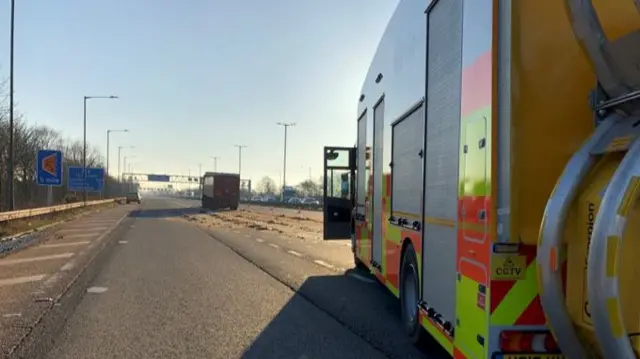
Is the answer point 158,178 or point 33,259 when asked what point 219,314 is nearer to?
point 33,259

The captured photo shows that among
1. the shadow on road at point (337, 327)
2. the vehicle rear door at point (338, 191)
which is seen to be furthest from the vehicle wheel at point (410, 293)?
the vehicle rear door at point (338, 191)

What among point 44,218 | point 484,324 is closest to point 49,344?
point 484,324

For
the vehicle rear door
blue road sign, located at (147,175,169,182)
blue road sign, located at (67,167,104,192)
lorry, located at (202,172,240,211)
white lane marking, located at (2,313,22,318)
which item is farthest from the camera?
blue road sign, located at (147,175,169,182)

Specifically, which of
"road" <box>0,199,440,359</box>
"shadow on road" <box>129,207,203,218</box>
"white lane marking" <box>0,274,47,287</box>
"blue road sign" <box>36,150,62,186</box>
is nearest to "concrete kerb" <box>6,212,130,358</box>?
"road" <box>0,199,440,359</box>

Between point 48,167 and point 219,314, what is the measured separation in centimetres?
2809

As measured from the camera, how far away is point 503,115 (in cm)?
396

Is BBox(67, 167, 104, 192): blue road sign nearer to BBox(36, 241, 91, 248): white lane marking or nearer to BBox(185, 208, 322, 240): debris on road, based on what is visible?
BBox(185, 208, 322, 240): debris on road

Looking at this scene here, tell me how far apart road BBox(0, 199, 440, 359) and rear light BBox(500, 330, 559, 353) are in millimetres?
2682

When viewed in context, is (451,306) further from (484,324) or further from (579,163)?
(579,163)

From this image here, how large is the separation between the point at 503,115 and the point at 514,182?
1.41 ft

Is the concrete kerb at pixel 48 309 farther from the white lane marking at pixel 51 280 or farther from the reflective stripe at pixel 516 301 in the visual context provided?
the reflective stripe at pixel 516 301

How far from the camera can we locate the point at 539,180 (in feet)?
12.8

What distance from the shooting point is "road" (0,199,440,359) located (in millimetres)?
6660

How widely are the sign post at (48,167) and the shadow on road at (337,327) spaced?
26.2m
